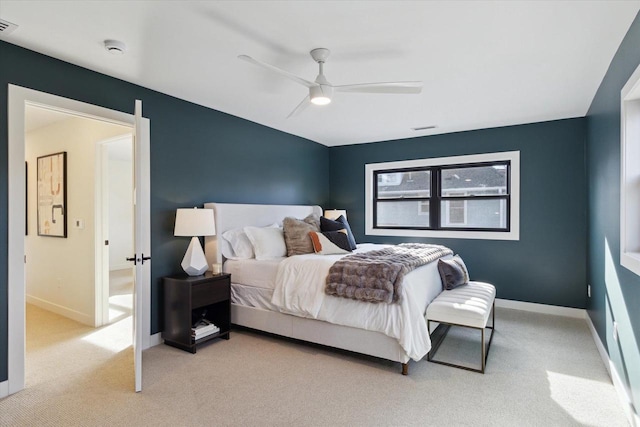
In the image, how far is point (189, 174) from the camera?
384 centimetres

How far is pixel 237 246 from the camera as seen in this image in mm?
4016

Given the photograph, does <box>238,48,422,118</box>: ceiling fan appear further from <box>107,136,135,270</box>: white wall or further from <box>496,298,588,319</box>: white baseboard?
<box>107,136,135,270</box>: white wall

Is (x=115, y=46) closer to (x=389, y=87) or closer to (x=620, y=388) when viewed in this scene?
(x=389, y=87)

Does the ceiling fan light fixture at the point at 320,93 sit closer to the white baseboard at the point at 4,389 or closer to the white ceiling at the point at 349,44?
the white ceiling at the point at 349,44

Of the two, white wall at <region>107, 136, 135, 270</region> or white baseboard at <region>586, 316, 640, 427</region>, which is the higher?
white wall at <region>107, 136, 135, 270</region>

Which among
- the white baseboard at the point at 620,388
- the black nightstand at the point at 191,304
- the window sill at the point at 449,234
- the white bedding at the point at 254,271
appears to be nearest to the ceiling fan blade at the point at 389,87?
the white bedding at the point at 254,271

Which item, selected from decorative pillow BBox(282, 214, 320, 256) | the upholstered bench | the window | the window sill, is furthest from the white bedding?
the window

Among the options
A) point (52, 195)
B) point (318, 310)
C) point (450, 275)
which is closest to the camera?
point (318, 310)

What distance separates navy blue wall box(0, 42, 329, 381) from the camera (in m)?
2.59

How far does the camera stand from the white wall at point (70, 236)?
4102 mm

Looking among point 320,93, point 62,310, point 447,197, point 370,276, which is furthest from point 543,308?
point 62,310

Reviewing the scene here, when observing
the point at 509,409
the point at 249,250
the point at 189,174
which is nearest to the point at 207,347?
the point at 249,250

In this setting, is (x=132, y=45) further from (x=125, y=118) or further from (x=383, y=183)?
(x=383, y=183)

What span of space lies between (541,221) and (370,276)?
3039mm
